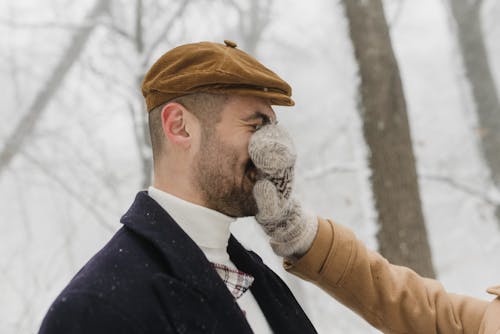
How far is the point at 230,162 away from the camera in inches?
62.0

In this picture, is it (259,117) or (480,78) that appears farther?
(480,78)

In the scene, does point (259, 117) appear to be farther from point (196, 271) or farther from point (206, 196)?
point (196, 271)

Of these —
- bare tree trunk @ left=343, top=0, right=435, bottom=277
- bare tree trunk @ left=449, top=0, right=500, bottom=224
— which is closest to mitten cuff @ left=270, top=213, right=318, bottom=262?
bare tree trunk @ left=343, top=0, right=435, bottom=277

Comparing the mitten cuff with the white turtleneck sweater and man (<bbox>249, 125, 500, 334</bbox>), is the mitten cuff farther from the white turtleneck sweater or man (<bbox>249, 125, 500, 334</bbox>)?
the white turtleneck sweater

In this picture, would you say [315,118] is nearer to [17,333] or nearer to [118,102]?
[118,102]

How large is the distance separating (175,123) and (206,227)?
1.14 feet

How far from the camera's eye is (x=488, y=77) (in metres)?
6.96

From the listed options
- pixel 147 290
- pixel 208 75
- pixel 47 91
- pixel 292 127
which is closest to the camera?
pixel 147 290

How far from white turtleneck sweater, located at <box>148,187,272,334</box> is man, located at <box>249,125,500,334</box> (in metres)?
0.28

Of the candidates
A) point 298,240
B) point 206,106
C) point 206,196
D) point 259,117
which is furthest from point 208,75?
point 298,240

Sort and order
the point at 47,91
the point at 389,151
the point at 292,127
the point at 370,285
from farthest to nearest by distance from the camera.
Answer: the point at 292,127 < the point at 47,91 < the point at 389,151 < the point at 370,285

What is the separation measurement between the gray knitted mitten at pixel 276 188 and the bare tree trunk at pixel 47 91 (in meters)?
5.87

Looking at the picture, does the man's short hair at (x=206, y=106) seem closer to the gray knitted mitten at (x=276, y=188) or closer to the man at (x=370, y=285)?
the gray knitted mitten at (x=276, y=188)

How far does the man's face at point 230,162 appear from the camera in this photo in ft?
5.13
